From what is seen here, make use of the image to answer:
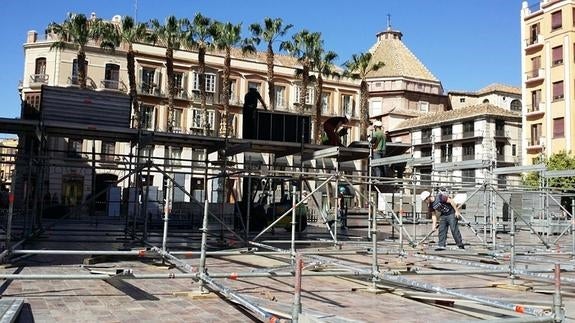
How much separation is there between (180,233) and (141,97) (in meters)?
30.4

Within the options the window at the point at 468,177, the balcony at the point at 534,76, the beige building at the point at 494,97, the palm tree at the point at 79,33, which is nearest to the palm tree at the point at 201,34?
the palm tree at the point at 79,33

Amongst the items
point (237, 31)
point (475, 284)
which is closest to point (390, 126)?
point (237, 31)

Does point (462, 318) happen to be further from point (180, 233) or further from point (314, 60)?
point (314, 60)

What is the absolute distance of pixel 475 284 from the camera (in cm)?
884

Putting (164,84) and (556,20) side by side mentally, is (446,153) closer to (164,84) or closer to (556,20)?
(556,20)

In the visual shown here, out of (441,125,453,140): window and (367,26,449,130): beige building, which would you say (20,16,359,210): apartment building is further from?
(367,26,449,130): beige building

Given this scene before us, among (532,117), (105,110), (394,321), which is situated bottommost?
(394,321)

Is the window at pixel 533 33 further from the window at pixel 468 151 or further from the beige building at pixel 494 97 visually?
the beige building at pixel 494 97

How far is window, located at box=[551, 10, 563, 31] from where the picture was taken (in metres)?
44.8

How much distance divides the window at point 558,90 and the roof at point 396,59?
76.8ft

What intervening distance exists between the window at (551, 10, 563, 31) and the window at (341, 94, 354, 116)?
1912 centimetres

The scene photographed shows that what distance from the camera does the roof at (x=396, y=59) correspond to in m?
68.4

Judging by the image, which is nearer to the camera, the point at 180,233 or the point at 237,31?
the point at 180,233

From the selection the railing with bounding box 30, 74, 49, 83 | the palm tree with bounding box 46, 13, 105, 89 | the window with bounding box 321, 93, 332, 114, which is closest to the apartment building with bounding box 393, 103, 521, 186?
the window with bounding box 321, 93, 332, 114
